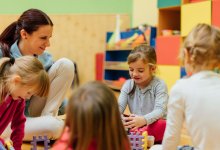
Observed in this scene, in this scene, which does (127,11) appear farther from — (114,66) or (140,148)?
(140,148)

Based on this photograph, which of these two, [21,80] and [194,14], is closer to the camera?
[21,80]

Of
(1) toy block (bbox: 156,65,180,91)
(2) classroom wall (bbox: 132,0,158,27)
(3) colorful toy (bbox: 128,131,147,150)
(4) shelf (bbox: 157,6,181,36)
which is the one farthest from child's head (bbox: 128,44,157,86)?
(2) classroom wall (bbox: 132,0,158,27)

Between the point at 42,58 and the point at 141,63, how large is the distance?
0.54 meters

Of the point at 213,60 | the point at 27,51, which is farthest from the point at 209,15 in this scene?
the point at 213,60

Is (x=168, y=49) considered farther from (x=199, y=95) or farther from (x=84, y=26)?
(x=199, y=95)

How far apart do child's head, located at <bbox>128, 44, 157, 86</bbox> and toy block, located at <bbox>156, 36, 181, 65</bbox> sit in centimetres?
141

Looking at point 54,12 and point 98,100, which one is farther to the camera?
point 54,12

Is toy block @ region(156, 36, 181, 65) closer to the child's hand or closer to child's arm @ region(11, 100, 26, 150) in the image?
the child's hand

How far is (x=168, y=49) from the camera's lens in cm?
320

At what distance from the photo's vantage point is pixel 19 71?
1184 millimetres

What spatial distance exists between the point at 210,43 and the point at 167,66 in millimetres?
2120

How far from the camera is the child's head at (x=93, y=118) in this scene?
2.58 feet

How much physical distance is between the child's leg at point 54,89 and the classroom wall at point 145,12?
2.29m

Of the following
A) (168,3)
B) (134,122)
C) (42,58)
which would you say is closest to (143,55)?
(134,122)
